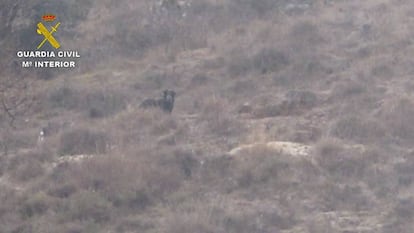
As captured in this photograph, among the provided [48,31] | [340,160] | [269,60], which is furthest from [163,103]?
[48,31]

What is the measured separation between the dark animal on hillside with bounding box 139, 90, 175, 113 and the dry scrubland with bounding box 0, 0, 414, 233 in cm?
19

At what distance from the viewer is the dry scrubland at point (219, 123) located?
815 centimetres

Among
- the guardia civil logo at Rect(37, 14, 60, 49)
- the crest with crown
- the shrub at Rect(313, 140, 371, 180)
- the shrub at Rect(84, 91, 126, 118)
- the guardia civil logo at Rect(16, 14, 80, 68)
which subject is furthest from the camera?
the crest with crown

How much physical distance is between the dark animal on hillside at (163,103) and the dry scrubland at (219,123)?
7.5 inches

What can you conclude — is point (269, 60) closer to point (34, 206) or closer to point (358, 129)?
point (358, 129)

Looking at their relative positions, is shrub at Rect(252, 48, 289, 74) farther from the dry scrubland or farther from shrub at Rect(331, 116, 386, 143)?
shrub at Rect(331, 116, 386, 143)

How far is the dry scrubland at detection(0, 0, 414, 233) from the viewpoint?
815 centimetres

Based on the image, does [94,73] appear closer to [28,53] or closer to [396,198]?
[28,53]

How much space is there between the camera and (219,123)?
416 inches

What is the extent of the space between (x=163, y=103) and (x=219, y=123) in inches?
43.4

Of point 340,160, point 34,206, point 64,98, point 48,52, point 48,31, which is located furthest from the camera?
point 48,31

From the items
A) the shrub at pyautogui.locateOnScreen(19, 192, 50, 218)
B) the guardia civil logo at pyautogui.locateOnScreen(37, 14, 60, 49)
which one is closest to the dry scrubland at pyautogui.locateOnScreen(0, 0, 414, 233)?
the shrub at pyautogui.locateOnScreen(19, 192, 50, 218)

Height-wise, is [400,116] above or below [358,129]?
above

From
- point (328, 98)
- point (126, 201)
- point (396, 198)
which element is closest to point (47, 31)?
point (328, 98)
